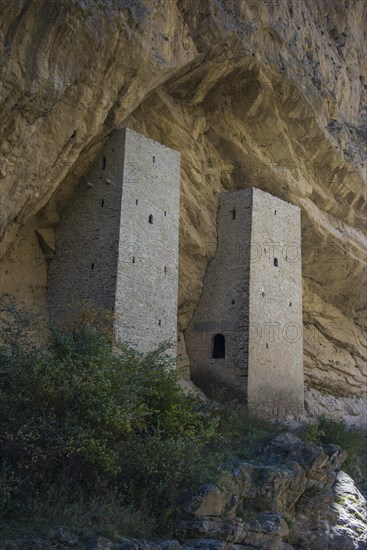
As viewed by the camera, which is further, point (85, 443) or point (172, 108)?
point (172, 108)

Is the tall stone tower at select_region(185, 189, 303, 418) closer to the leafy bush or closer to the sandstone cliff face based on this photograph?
the sandstone cliff face

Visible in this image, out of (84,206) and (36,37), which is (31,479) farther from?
(84,206)

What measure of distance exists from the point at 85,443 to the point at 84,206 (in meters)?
8.90

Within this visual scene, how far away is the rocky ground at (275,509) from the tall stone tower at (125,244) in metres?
4.54

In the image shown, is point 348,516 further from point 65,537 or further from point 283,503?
point 65,537

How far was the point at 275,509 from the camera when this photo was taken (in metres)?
12.3

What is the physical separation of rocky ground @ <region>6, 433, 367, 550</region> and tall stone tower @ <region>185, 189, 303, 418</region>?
4.56 metres

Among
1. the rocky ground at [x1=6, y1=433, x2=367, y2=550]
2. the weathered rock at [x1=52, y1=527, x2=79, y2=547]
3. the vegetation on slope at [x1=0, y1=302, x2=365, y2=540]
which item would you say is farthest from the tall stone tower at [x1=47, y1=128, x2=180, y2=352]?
the weathered rock at [x1=52, y1=527, x2=79, y2=547]

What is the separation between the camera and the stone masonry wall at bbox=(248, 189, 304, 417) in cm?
1952

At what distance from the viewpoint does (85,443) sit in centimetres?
1010

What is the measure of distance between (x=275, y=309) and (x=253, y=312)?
3.20 feet

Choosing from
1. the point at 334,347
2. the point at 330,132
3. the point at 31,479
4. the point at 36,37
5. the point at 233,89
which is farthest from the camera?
the point at 334,347

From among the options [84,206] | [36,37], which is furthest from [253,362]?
[36,37]

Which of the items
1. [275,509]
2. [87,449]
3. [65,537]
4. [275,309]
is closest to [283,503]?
[275,509]
